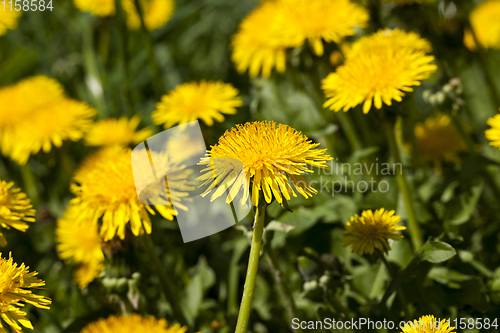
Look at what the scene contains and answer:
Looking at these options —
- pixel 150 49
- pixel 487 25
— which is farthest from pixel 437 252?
pixel 487 25

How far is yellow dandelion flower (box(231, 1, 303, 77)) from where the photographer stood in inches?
73.9

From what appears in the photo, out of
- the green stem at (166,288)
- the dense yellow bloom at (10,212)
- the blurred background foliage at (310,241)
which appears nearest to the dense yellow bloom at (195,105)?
the blurred background foliage at (310,241)

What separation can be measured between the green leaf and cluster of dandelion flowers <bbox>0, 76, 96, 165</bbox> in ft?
4.87

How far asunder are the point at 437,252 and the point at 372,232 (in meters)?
0.18

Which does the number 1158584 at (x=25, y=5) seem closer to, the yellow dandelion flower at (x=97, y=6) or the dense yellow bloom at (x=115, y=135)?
the yellow dandelion flower at (x=97, y=6)

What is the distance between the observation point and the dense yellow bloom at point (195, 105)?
1714 mm

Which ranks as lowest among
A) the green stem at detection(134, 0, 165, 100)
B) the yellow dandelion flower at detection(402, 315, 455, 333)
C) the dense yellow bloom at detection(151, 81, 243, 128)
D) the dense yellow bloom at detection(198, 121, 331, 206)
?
the yellow dandelion flower at detection(402, 315, 455, 333)

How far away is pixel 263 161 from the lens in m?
1.02

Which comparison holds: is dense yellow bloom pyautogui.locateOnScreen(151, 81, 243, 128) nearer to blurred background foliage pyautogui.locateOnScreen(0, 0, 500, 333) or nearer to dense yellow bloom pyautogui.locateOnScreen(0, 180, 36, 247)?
blurred background foliage pyautogui.locateOnScreen(0, 0, 500, 333)

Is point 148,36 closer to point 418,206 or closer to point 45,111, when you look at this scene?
point 45,111

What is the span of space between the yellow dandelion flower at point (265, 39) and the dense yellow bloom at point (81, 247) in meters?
1.01

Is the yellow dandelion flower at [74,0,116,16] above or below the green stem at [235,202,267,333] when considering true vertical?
above

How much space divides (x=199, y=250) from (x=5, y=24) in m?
1.63

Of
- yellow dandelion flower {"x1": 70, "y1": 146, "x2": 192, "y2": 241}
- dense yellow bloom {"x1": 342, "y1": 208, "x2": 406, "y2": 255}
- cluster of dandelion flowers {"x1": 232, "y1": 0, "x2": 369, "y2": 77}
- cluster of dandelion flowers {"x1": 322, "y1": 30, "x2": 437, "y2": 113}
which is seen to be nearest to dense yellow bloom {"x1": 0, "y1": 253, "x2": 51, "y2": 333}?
yellow dandelion flower {"x1": 70, "y1": 146, "x2": 192, "y2": 241}
